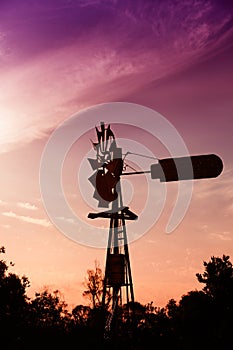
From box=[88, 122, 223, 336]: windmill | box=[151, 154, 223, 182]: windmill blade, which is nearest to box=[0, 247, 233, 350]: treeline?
box=[88, 122, 223, 336]: windmill

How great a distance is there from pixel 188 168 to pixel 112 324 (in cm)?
838

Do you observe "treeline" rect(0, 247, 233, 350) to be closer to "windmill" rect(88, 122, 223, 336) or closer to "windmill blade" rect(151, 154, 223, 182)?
"windmill" rect(88, 122, 223, 336)

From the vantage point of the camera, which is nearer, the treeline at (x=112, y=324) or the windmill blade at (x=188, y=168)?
the windmill blade at (x=188, y=168)

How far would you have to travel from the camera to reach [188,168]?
17000 millimetres

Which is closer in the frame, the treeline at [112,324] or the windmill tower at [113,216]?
the windmill tower at [113,216]

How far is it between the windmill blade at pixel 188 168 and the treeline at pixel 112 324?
726 cm

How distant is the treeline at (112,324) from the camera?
25.9 meters

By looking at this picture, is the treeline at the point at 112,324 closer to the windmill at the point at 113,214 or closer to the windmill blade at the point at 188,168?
the windmill at the point at 113,214

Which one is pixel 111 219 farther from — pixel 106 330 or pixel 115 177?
pixel 106 330

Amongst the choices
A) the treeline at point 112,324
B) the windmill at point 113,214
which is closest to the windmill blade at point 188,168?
the windmill at point 113,214

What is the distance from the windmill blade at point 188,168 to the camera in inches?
645

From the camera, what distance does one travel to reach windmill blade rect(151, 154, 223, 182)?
16391 millimetres

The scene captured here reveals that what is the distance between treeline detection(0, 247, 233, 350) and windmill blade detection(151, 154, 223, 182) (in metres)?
7.26

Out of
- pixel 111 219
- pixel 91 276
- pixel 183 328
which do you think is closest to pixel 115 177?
pixel 111 219
